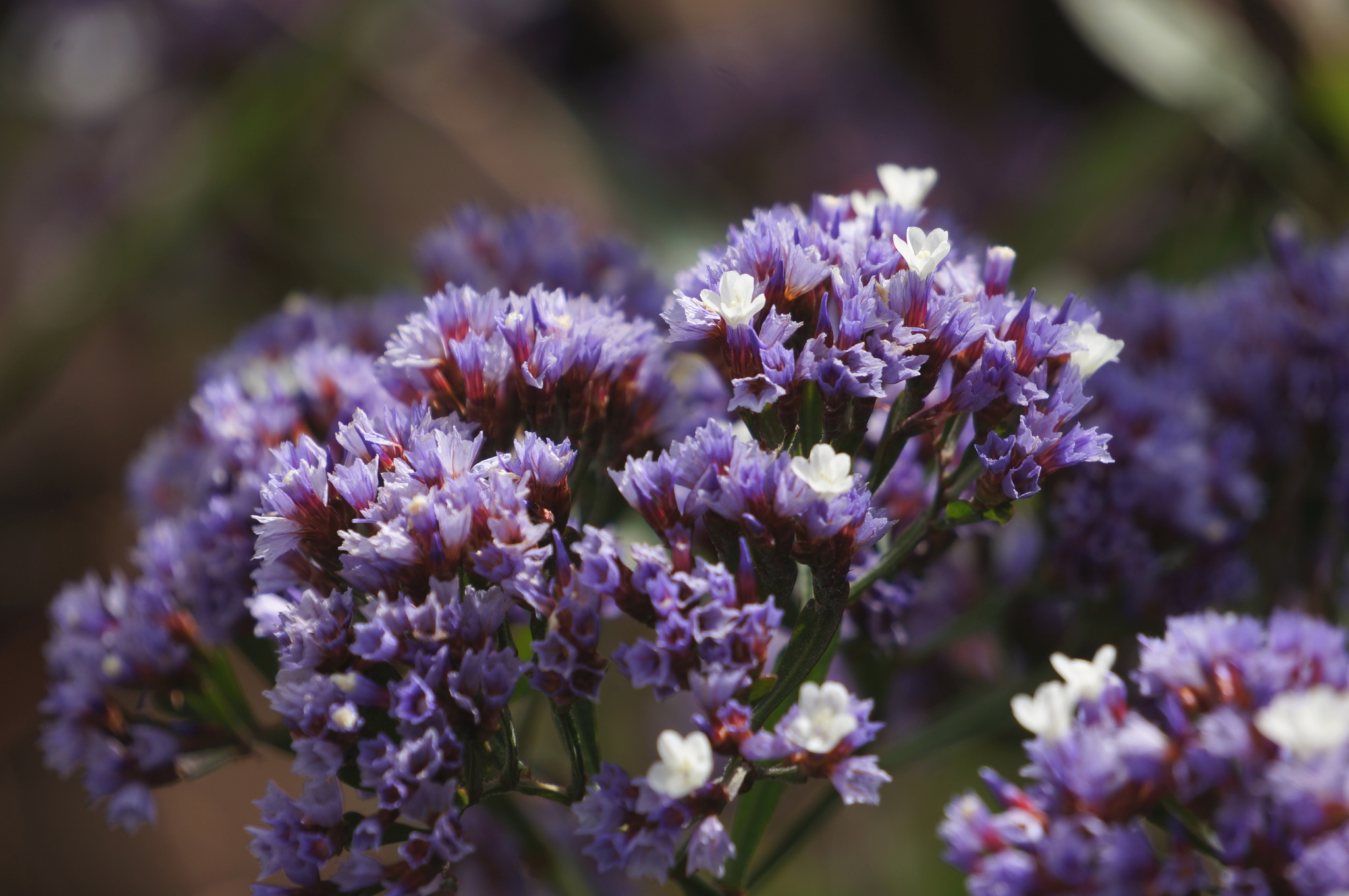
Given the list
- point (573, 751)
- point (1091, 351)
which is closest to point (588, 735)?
point (573, 751)

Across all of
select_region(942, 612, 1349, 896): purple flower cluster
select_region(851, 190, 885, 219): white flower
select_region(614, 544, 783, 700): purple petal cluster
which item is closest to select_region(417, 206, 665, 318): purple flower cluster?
select_region(851, 190, 885, 219): white flower

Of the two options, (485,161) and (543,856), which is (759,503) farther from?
(485,161)

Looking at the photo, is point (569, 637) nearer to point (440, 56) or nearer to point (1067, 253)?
point (1067, 253)

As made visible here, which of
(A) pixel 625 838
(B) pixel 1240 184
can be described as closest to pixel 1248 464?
(B) pixel 1240 184

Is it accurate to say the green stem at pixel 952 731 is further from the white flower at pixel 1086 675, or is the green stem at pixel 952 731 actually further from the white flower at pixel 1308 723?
the white flower at pixel 1308 723

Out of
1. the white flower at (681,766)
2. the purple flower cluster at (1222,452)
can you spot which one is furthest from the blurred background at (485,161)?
the white flower at (681,766)
